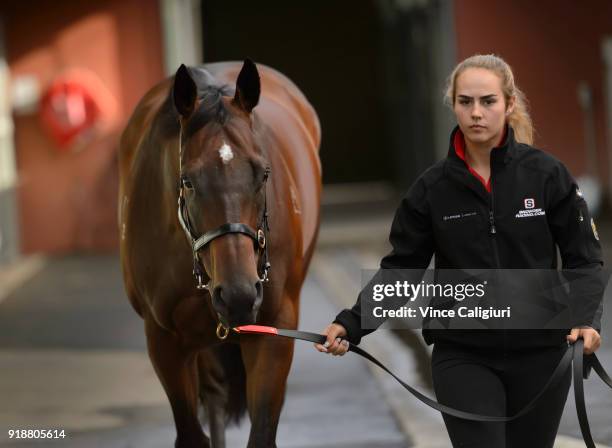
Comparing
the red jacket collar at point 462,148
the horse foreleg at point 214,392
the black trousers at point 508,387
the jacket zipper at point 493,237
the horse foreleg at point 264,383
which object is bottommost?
the horse foreleg at point 214,392

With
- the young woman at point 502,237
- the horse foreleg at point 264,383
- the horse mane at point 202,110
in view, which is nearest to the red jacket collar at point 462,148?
the young woman at point 502,237

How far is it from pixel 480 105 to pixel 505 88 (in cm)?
10

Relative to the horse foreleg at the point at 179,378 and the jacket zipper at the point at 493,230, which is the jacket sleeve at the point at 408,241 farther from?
the horse foreleg at the point at 179,378

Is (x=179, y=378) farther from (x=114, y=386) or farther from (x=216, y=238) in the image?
(x=114, y=386)

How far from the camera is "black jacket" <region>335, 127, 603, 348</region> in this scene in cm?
367

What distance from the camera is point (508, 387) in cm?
371

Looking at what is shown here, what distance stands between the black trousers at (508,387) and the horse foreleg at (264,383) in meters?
1.06

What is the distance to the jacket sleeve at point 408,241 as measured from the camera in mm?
3801

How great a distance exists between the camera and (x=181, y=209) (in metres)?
4.29

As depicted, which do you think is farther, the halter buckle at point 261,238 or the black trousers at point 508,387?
the halter buckle at point 261,238

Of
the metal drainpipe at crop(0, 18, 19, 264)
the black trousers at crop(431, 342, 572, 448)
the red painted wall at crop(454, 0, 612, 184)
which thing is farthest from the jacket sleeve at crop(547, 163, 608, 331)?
the metal drainpipe at crop(0, 18, 19, 264)

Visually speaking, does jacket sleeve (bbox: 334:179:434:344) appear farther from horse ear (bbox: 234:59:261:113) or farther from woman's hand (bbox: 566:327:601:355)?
horse ear (bbox: 234:59:261:113)

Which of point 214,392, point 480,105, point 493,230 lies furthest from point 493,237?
point 214,392

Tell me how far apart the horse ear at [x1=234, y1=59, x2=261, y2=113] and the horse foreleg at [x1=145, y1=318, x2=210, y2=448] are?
1023mm
